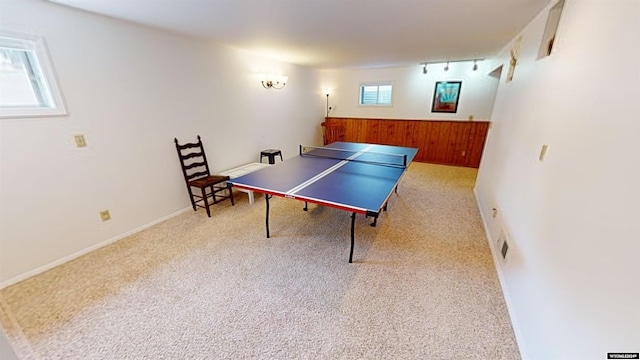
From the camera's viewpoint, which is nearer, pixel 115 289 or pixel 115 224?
pixel 115 289

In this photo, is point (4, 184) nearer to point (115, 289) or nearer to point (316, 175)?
point (115, 289)

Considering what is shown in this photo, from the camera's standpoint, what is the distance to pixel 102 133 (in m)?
2.38

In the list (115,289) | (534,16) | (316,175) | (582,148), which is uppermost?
(534,16)

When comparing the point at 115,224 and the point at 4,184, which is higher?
the point at 4,184

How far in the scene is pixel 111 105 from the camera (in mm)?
2408

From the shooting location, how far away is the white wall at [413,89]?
495 cm

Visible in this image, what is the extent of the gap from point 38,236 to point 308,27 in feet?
10.6

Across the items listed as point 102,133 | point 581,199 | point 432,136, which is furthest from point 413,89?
point 102,133

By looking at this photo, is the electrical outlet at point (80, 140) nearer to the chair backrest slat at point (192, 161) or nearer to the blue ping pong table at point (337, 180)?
the chair backrest slat at point (192, 161)

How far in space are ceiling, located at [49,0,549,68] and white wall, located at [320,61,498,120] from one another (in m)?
1.48

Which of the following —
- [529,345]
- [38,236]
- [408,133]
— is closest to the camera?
[529,345]

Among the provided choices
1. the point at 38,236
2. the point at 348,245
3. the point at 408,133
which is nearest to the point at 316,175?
the point at 348,245

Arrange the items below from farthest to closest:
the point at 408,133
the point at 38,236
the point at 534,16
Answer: the point at 408,133 → the point at 534,16 → the point at 38,236

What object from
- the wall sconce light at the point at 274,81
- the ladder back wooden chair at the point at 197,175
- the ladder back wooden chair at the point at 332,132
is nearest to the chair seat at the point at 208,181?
the ladder back wooden chair at the point at 197,175
